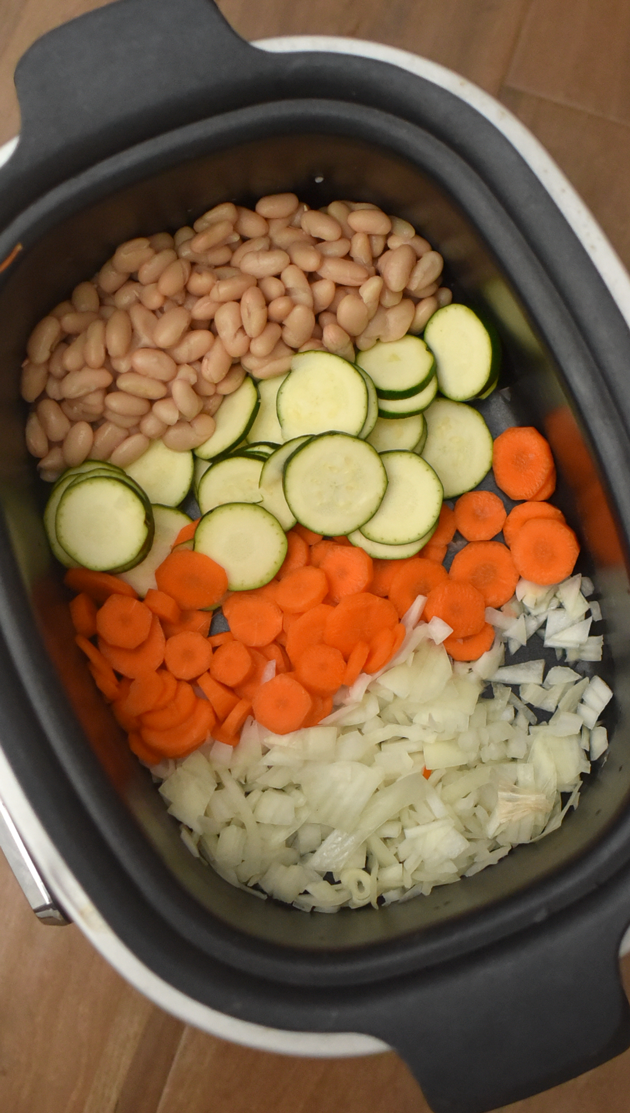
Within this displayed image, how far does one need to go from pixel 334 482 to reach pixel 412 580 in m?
0.24

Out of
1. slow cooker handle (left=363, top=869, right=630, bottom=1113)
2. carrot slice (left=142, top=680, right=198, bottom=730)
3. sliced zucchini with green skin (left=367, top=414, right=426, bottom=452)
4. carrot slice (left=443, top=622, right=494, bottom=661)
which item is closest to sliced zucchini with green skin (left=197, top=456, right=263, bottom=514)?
sliced zucchini with green skin (left=367, top=414, right=426, bottom=452)

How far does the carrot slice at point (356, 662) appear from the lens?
132 cm

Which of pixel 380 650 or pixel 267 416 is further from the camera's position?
pixel 267 416

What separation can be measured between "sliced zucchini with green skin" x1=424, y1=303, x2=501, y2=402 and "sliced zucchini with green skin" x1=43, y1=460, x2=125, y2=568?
645 millimetres

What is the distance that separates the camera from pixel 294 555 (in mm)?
1418

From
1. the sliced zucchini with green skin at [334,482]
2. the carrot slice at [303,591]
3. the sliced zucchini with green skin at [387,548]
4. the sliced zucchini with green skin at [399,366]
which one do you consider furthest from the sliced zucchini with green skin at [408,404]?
the carrot slice at [303,591]

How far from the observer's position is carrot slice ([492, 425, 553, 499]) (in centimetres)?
140

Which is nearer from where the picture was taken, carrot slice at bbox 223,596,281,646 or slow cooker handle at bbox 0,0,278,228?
slow cooker handle at bbox 0,0,278,228

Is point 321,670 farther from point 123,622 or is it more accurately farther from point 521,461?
point 521,461

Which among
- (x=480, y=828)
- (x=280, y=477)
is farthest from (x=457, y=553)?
(x=480, y=828)

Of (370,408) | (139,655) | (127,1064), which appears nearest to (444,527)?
(370,408)

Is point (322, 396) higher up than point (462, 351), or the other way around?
point (462, 351)

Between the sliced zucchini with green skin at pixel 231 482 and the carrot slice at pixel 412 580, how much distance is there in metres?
0.30

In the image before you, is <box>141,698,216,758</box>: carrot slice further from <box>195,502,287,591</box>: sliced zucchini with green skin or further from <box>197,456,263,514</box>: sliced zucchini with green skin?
<box>197,456,263,514</box>: sliced zucchini with green skin
